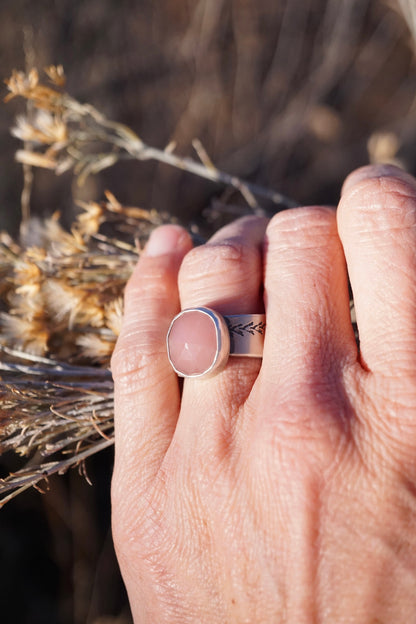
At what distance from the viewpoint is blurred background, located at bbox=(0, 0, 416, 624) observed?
288 cm

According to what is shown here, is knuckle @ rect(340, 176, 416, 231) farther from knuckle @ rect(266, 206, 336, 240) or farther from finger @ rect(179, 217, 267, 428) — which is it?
finger @ rect(179, 217, 267, 428)

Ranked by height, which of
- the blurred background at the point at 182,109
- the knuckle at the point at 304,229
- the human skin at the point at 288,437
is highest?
the blurred background at the point at 182,109

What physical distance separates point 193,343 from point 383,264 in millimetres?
492

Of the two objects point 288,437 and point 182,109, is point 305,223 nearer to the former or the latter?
point 288,437

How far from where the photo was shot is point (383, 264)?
1188 mm

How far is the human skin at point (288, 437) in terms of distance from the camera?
3.53 ft

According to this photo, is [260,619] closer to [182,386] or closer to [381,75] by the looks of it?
[182,386]

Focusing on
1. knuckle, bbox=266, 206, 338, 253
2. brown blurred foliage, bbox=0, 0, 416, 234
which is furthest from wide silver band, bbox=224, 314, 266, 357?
brown blurred foliage, bbox=0, 0, 416, 234

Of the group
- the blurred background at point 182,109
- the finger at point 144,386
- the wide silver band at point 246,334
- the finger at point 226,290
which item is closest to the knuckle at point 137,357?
the finger at point 144,386

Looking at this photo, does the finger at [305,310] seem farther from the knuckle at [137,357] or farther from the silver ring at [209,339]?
the knuckle at [137,357]

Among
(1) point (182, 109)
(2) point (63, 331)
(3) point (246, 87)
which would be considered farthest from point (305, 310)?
(3) point (246, 87)

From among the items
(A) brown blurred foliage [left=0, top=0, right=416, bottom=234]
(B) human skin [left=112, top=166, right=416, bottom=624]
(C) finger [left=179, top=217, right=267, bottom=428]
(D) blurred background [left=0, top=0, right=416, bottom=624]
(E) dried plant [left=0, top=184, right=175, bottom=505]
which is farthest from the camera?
(A) brown blurred foliage [left=0, top=0, right=416, bottom=234]

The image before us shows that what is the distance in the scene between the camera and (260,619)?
113 centimetres

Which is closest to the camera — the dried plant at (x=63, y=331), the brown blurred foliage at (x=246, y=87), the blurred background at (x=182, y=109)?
the dried plant at (x=63, y=331)
